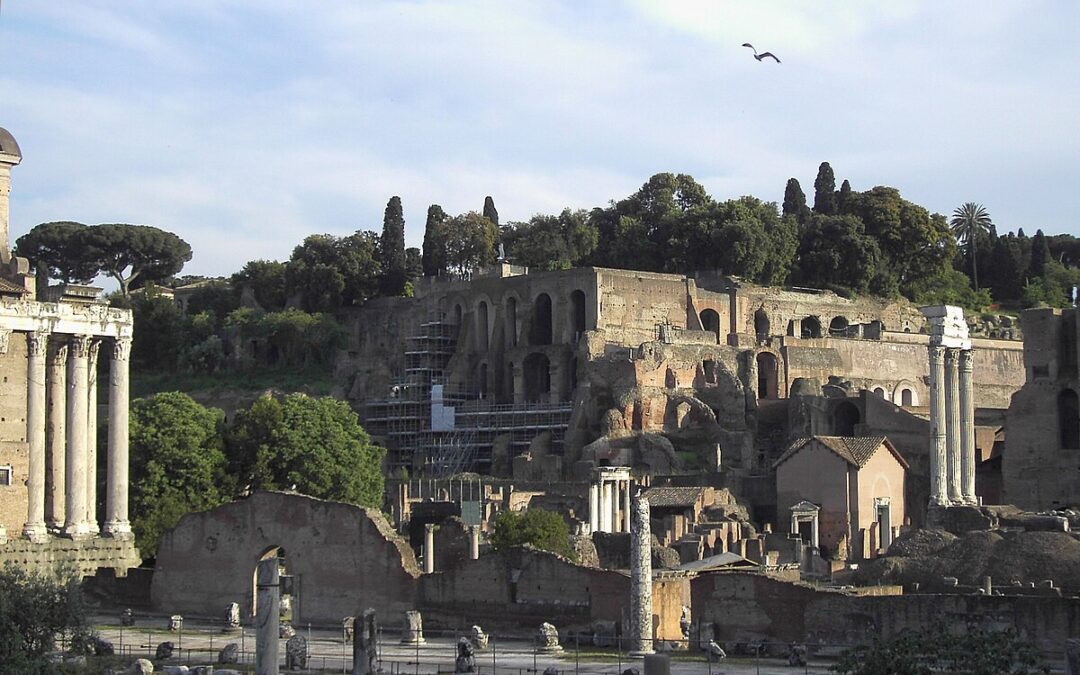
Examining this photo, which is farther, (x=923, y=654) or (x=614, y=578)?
(x=614, y=578)

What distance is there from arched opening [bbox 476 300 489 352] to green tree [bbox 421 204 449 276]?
9151 mm

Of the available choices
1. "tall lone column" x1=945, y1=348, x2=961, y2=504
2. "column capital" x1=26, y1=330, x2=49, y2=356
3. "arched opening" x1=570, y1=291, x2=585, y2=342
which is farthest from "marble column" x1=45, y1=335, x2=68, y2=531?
"arched opening" x1=570, y1=291, x2=585, y2=342

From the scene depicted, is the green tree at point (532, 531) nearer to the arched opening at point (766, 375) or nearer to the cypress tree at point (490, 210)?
the arched opening at point (766, 375)

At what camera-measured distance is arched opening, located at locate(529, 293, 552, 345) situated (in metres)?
74.6

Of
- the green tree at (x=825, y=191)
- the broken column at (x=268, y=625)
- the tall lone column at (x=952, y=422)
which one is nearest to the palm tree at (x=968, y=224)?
the green tree at (x=825, y=191)

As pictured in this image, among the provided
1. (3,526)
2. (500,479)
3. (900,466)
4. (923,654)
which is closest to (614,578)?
(923,654)

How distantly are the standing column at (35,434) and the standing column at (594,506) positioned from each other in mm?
18126

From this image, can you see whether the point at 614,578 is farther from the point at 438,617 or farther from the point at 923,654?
the point at 923,654

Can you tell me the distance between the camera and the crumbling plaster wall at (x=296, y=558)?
36281 millimetres

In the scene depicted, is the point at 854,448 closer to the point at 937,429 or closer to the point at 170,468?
the point at 937,429

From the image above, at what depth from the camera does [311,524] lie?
122 feet

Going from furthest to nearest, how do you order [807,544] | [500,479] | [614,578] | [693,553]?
[500,479]
[807,544]
[693,553]
[614,578]

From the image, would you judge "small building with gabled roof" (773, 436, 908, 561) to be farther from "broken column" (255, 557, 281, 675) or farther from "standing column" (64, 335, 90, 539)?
"broken column" (255, 557, 281, 675)

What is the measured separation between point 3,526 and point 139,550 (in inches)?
234
